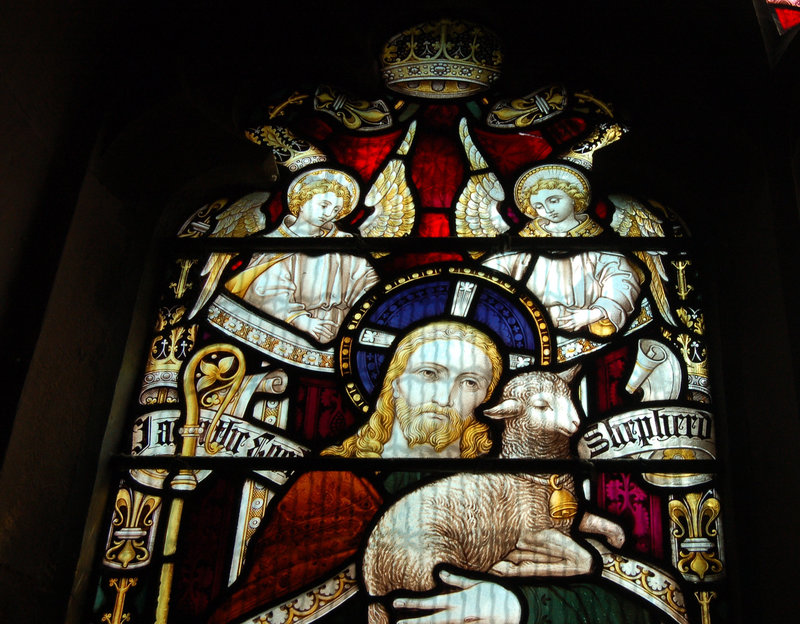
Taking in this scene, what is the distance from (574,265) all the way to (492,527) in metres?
1.20

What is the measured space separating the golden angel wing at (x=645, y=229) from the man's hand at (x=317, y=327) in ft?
4.12

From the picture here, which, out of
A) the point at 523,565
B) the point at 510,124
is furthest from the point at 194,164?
the point at 523,565

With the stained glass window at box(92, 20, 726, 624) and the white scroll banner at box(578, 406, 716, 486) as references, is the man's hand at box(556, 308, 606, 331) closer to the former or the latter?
the stained glass window at box(92, 20, 726, 624)

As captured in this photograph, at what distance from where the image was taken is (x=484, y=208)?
513cm

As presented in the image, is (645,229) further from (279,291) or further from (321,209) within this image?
(279,291)

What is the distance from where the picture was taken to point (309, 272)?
4.99m

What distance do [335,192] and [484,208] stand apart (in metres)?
0.64

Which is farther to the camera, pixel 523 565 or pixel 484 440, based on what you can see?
pixel 484 440

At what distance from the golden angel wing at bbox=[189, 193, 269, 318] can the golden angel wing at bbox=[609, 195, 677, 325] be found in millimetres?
1489

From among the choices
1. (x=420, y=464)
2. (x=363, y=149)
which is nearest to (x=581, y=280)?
(x=420, y=464)

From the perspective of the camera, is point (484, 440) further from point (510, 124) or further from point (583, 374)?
point (510, 124)

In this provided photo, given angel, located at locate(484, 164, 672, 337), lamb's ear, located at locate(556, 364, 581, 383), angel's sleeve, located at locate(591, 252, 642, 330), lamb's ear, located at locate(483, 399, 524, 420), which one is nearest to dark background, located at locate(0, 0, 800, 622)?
angel, located at locate(484, 164, 672, 337)

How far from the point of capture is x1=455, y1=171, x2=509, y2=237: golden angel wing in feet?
16.6

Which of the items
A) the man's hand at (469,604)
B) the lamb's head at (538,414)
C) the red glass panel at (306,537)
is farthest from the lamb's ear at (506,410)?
the man's hand at (469,604)
